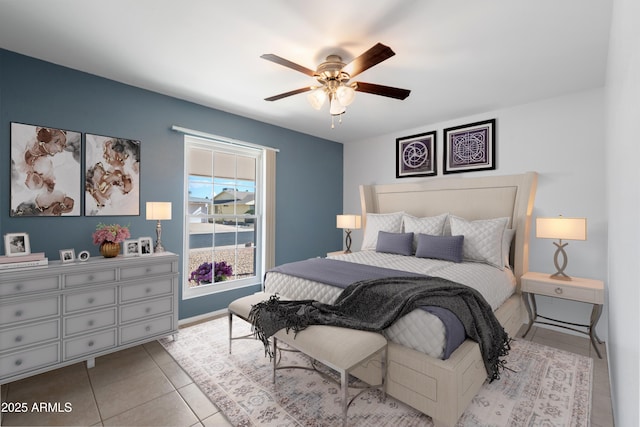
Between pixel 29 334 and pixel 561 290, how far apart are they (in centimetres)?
452

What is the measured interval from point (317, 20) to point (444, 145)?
2.79 metres

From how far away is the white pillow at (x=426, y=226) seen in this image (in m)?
3.52

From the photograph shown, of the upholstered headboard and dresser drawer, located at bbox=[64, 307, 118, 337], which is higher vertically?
the upholstered headboard

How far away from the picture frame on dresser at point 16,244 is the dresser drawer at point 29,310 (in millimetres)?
395

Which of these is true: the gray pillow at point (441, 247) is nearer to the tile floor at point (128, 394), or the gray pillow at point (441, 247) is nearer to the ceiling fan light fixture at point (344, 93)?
the tile floor at point (128, 394)

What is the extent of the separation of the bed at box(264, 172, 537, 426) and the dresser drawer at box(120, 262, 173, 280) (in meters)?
0.99

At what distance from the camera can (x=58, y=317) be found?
218cm

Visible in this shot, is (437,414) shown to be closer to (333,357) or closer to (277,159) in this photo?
(333,357)

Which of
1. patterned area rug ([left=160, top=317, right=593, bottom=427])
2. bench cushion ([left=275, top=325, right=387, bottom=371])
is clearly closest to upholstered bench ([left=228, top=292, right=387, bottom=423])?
bench cushion ([left=275, top=325, right=387, bottom=371])

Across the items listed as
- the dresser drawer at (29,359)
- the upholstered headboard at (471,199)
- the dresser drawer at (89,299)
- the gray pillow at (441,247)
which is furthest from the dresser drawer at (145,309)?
the upholstered headboard at (471,199)

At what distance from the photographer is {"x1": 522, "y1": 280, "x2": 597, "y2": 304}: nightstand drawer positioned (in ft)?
8.49

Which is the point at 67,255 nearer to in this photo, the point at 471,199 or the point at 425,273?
the point at 425,273

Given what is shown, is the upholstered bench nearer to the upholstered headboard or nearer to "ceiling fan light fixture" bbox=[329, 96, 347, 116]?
"ceiling fan light fixture" bbox=[329, 96, 347, 116]

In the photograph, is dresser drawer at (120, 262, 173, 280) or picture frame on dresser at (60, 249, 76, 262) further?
dresser drawer at (120, 262, 173, 280)
